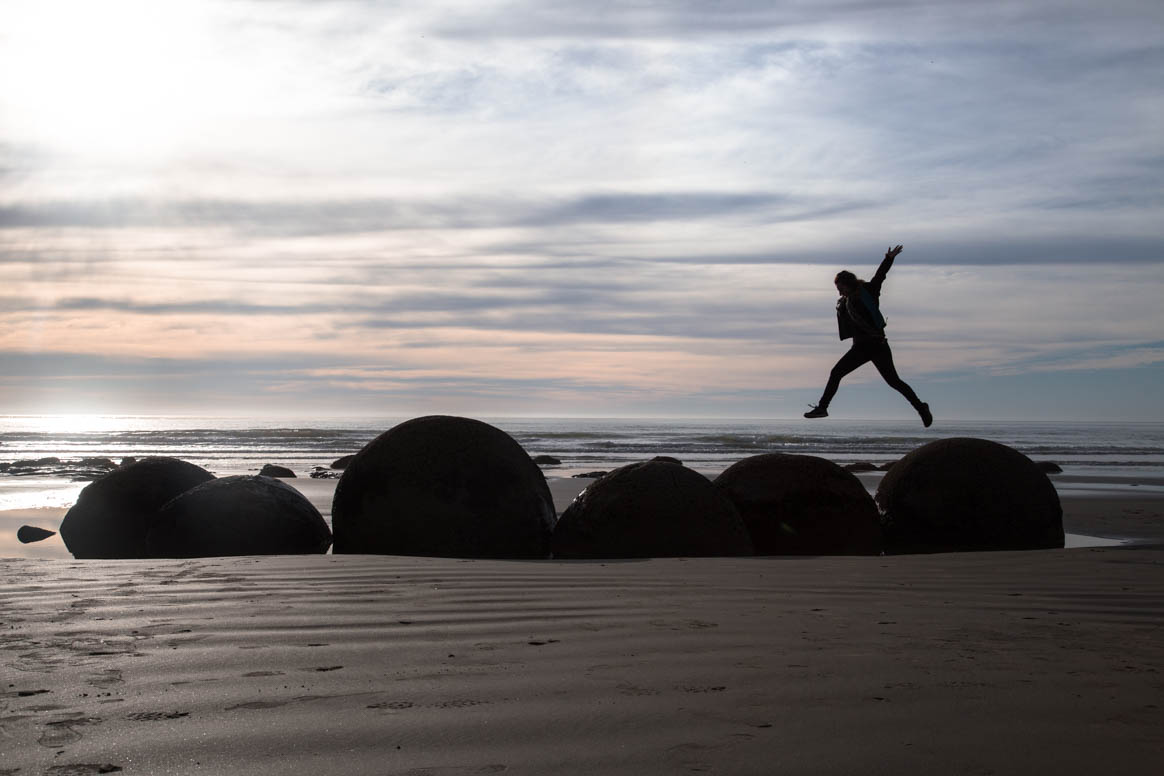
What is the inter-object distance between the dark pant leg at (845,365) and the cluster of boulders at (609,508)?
1.28 meters

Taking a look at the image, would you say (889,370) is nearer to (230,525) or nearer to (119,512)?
(230,525)

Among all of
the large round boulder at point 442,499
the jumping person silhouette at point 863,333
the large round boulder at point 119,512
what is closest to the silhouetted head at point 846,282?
the jumping person silhouette at point 863,333

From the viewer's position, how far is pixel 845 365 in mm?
7496

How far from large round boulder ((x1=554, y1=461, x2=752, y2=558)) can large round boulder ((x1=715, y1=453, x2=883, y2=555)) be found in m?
0.65

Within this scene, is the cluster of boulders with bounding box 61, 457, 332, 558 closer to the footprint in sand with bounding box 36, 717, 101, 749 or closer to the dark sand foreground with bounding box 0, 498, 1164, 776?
the dark sand foreground with bounding box 0, 498, 1164, 776

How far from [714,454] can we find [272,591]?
36.0 meters

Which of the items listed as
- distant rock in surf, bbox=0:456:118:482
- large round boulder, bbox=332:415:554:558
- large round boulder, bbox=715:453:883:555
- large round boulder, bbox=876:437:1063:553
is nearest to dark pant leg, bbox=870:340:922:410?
large round boulder, bbox=715:453:883:555

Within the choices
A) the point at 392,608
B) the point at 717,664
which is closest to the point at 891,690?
the point at 717,664

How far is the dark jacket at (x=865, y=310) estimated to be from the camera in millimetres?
6941

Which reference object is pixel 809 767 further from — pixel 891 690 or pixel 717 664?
pixel 717 664

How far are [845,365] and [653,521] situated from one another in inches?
77.6

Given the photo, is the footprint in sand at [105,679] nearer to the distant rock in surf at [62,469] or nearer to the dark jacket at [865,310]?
the dark jacket at [865,310]

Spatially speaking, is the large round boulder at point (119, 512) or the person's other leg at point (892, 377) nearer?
the person's other leg at point (892, 377)

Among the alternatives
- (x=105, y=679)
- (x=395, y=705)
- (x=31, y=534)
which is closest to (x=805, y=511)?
(x=395, y=705)
